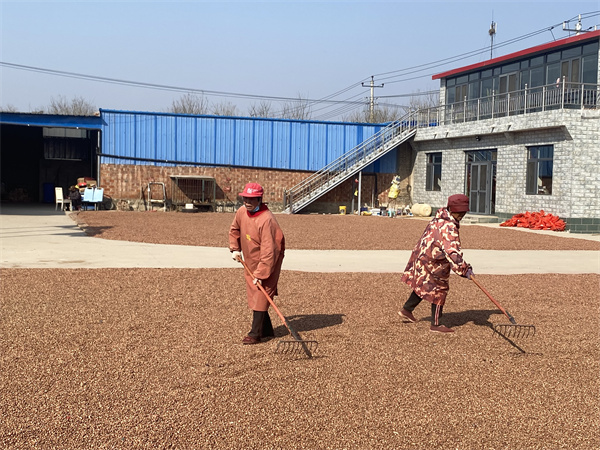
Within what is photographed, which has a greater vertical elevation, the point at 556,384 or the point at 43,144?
the point at 43,144

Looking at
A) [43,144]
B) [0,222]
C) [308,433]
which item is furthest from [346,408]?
[43,144]

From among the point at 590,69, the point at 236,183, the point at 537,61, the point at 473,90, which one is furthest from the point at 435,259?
the point at 236,183

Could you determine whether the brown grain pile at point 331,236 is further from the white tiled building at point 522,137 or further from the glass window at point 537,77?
the glass window at point 537,77

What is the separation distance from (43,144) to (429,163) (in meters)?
24.4

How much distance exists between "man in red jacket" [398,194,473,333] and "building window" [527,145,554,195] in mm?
20498

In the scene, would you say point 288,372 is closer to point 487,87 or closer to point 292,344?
point 292,344

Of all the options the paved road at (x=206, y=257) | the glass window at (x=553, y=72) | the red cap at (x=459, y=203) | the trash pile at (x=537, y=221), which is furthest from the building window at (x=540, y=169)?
the red cap at (x=459, y=203)

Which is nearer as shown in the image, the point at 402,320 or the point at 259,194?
the point at 259,194

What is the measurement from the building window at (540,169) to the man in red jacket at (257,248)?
862 inches

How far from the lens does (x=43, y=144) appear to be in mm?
41812

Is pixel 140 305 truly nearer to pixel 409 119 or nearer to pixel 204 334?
pixel 204 334

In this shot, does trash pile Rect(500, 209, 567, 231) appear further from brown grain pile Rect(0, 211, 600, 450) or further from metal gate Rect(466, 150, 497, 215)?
brown grain pile Rect(0, 211, 600, 450)

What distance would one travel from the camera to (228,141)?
35031 millimetres

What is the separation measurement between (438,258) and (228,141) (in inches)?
1121
